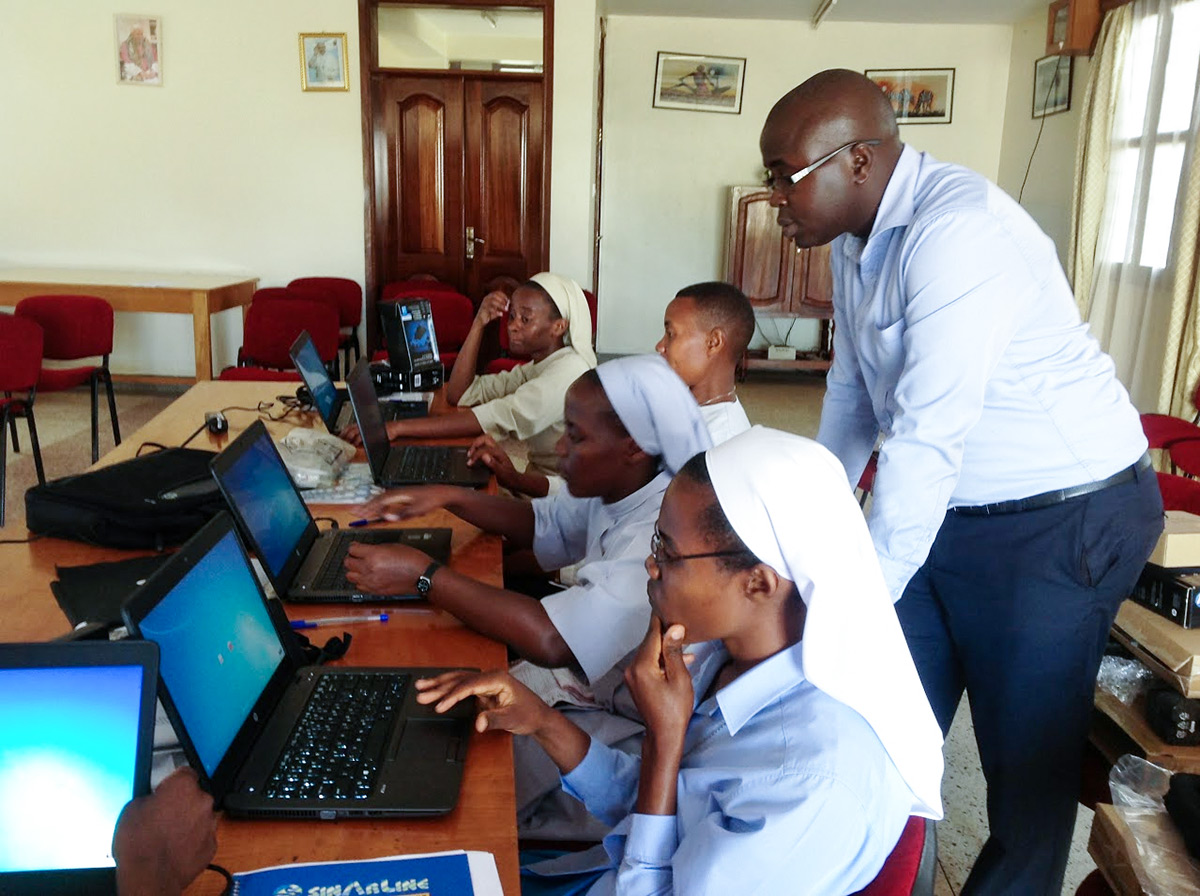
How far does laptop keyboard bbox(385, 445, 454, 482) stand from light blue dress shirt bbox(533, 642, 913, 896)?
4.65 feet

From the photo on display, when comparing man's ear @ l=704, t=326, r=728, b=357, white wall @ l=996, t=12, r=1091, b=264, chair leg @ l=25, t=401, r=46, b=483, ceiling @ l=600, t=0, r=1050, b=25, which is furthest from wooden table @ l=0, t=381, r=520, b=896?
ceiling @ l=600, t=0, r=1050, b=25

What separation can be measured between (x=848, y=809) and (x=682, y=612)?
27 centimetres

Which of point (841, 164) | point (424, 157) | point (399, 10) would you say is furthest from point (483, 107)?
point (841, 164)

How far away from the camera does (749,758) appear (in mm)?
981

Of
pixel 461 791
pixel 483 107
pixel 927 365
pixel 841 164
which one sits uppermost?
pixel 483 107

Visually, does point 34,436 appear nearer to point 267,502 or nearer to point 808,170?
point 267,502

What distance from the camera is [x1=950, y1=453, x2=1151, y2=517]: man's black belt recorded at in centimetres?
152

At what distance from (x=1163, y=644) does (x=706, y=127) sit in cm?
681

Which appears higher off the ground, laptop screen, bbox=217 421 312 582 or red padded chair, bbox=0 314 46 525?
laptop screen, bbox=217 421 312 582

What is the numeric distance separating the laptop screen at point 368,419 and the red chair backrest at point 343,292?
12.9ft

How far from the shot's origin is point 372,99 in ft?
21.1

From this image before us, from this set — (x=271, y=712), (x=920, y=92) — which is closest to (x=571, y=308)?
(x=271, y=712)

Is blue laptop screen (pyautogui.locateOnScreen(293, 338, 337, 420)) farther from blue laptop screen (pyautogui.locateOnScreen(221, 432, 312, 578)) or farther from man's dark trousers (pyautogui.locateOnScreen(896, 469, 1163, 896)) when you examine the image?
man's dark trousers (pyautogui.locateOnScreen(896, 469, 1163, 896))

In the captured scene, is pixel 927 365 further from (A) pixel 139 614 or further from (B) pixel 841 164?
(A) pixel 139 614
